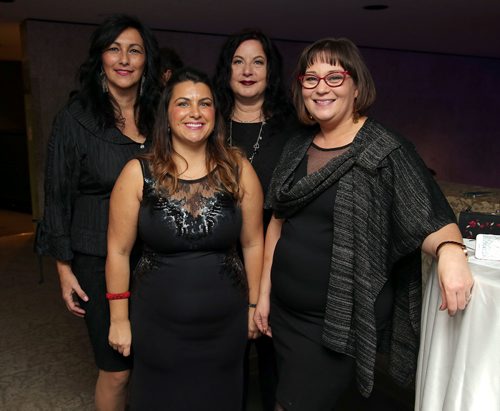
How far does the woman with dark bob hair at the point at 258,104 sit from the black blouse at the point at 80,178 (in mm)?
434

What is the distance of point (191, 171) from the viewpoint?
72.4 inches

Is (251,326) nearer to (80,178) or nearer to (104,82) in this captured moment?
(80,178)

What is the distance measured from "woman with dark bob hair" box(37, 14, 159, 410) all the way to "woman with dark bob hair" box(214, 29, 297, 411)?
0.32 meters

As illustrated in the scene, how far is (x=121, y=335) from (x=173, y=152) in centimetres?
70

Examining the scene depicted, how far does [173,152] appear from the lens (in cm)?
185

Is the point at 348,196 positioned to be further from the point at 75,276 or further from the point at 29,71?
the point at 29,71

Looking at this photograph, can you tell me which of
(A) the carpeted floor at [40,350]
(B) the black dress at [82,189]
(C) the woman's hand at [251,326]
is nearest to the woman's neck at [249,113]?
(B) the black dress at [82,189]

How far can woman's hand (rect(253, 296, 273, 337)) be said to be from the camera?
198 cm

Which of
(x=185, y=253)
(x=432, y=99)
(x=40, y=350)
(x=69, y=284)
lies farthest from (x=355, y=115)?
(x=432, y=99)

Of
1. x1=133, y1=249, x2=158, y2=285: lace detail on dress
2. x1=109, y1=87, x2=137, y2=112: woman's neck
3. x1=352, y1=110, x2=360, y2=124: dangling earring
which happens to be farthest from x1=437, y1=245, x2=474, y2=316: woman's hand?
x1=109, y1=87, x2=137, y2=112: woman's neck

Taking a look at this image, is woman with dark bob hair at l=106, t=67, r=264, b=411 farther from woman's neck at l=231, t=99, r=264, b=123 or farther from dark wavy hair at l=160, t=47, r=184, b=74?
dark wavy hair at l=160, t=47, r=184, b=74

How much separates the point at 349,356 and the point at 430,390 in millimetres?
268

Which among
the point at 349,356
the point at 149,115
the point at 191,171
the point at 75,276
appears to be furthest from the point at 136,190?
the point at 349,356

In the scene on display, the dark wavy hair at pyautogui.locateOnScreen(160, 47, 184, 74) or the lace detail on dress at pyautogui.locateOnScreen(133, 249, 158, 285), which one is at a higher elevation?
the dark wavy hair at pyautogui.locateOnScreen(160, 47, 184, 74)
